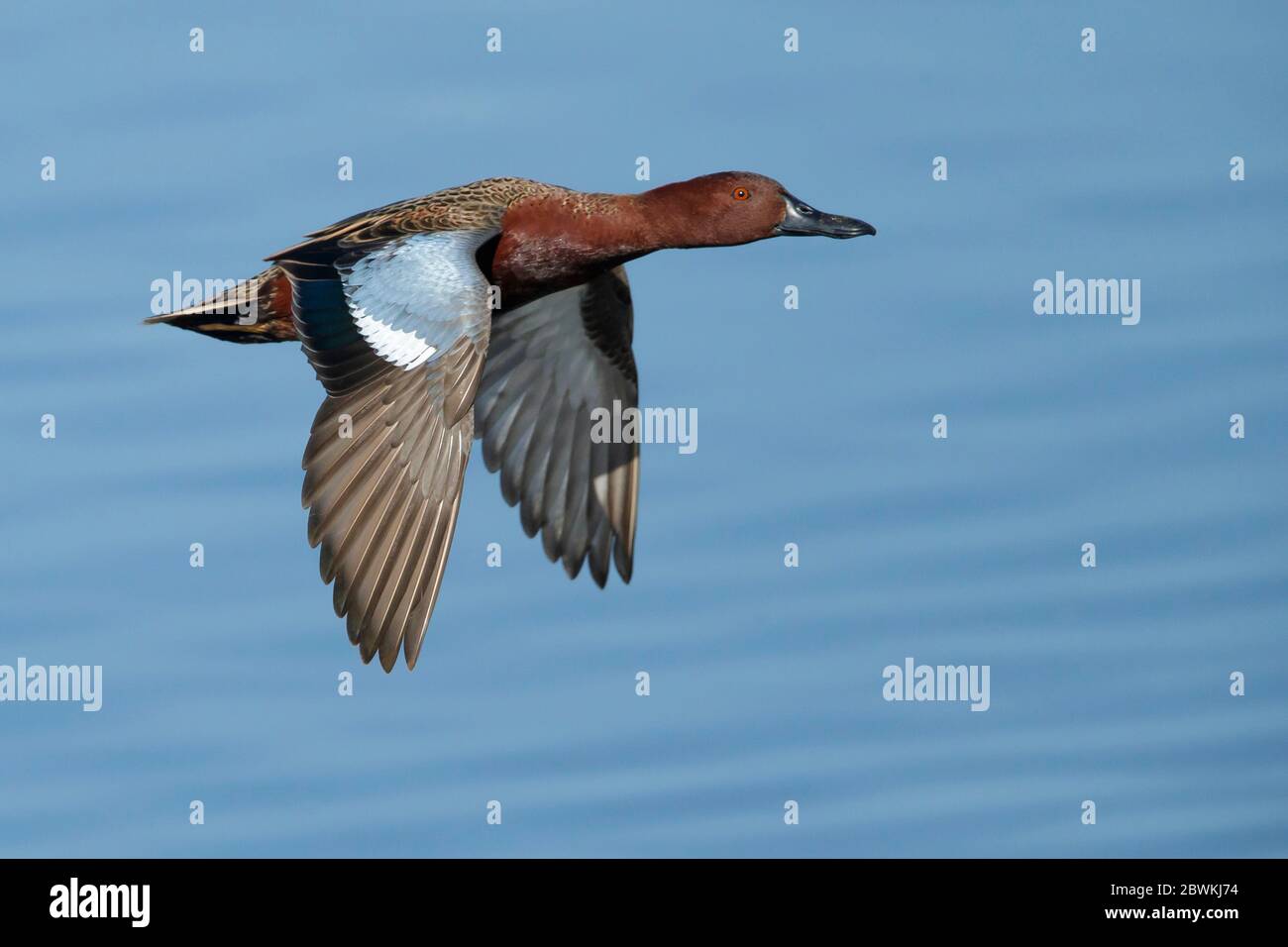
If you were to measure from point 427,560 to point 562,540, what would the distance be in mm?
3148

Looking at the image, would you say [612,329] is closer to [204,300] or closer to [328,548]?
[204,300]

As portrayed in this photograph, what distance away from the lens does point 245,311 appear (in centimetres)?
1173

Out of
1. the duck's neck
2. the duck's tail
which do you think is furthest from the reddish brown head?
the duck's tail

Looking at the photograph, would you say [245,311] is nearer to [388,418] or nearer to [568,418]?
[388,418]

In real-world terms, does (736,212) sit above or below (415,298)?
above

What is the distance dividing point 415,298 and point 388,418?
2.15 feet

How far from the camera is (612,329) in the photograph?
1359cm

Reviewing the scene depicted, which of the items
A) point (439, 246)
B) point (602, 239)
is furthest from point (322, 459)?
point (602, 239)

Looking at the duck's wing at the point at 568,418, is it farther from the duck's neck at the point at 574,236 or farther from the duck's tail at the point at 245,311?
the duck's tail at the point at 245,311

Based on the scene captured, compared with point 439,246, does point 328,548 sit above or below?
below

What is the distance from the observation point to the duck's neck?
1182 centimetres

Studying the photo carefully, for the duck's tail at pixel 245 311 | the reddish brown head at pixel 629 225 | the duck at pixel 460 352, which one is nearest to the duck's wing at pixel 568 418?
the duck at pixel 460 352

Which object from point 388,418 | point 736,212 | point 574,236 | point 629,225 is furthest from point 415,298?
point 736,212

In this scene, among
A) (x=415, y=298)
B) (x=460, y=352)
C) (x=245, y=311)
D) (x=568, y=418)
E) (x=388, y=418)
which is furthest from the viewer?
(x=568, y=418)
